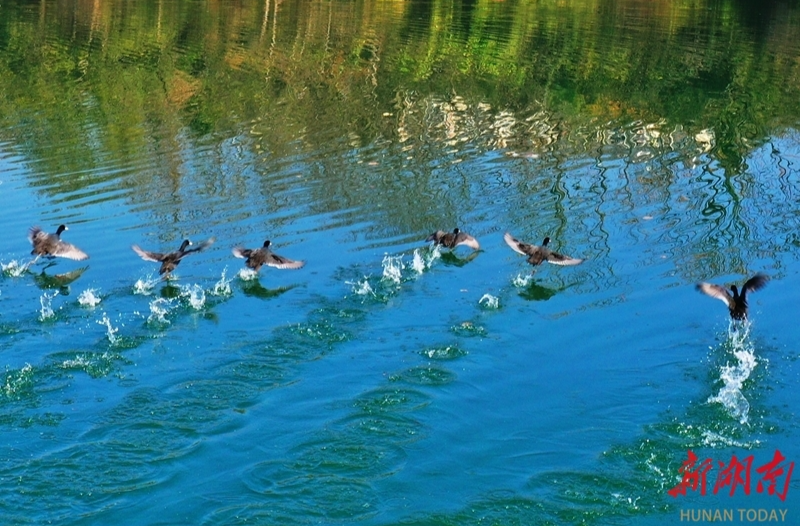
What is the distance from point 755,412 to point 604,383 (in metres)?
1.66

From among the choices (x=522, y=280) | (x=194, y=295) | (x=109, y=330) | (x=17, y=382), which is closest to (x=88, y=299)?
(x=109, y=330)

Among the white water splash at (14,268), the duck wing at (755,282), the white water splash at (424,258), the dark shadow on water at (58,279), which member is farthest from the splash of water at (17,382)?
the duck wing at (755,282)

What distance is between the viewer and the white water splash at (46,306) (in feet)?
41.8

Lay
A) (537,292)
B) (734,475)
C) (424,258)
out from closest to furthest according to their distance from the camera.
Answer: (734,475) → (537,292) → (424,258)

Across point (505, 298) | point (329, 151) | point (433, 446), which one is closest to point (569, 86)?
point (329, 151)

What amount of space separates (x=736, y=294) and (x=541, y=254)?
9.87 feet

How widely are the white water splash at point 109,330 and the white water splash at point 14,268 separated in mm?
2508

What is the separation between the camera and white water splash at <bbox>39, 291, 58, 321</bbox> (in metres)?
12.8

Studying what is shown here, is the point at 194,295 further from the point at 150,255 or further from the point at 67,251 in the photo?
the point at 67,251

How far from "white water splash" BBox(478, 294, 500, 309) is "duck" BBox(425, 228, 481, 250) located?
5.62 feet

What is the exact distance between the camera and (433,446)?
9992 mm

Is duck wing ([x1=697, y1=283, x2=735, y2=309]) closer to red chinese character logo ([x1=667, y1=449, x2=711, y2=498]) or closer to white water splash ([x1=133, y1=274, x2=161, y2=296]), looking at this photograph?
red chinese character logo ([x1=667, y1=449, x2=711, y2=498])

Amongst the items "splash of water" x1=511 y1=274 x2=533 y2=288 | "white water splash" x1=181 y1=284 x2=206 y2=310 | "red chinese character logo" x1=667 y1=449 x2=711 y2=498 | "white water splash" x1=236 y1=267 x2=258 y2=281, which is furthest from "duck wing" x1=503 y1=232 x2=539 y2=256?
"red chinese character logo" x1=667 y1=449 x2=711 y2=498

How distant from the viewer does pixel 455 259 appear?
50.0 ft
